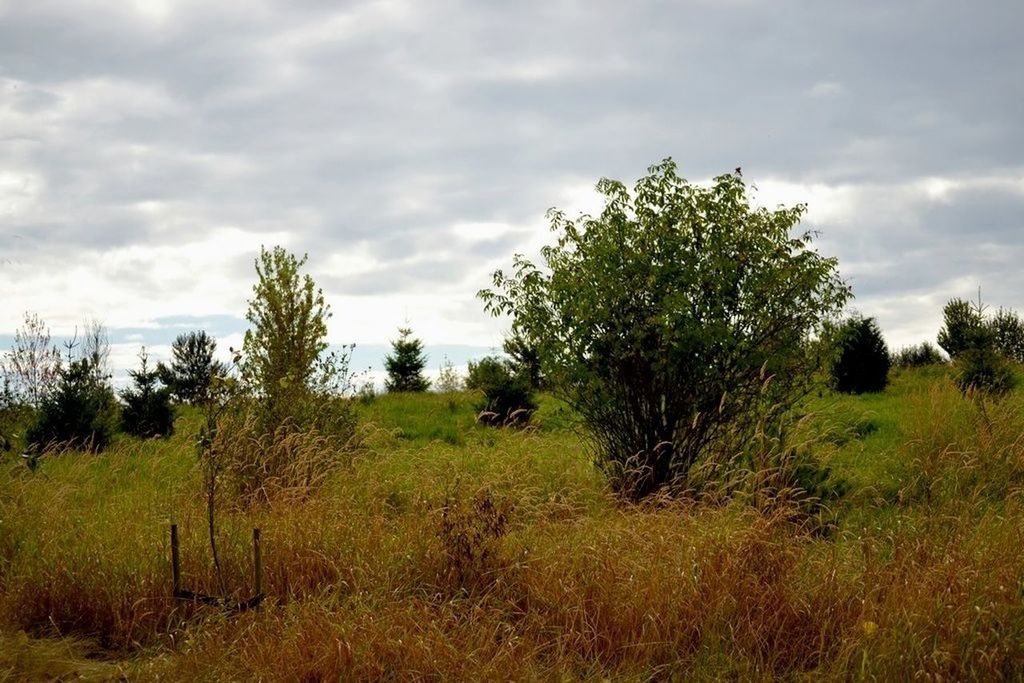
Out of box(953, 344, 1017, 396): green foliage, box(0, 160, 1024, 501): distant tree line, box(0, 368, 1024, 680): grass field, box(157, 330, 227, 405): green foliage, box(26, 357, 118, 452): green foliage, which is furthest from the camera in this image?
box(157, 330, 227, 405): green foliage

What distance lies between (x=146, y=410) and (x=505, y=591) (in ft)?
38.7

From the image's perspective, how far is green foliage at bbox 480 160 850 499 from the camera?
831 centimetres

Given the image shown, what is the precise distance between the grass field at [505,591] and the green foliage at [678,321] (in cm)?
120

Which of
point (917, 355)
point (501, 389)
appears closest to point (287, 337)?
point (501, 389)

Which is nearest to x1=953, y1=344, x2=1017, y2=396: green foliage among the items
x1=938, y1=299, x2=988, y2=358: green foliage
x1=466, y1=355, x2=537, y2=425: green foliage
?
A: x1=938, y1=299, x2=988, y2=358: green foliage

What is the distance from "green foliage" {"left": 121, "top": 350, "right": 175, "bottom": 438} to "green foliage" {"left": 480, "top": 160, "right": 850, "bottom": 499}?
901cm

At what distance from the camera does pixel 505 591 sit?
534cm

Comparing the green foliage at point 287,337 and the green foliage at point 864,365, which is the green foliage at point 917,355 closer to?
the green foliage at point 864,365

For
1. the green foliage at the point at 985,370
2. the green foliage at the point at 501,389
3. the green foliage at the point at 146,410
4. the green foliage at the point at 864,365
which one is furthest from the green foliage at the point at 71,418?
the green foliage at the point at 985,370

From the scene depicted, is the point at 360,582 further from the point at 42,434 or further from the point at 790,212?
the point at 42,434

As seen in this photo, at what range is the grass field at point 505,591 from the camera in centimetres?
448

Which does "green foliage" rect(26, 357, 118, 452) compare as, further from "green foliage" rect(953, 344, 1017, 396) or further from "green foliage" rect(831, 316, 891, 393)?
"green foliage" rect(953, 344, 1017, 396)

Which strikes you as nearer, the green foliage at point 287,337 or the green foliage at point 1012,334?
the green foliage at point 287,337

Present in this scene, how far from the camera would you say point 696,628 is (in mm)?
4750
